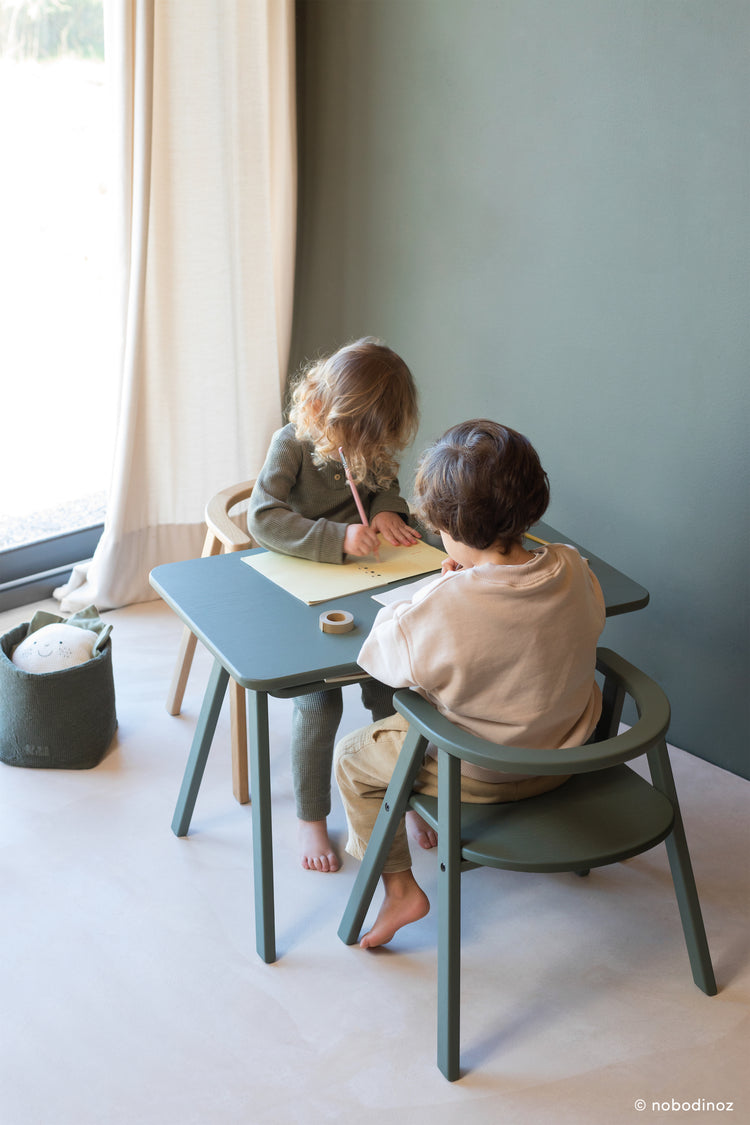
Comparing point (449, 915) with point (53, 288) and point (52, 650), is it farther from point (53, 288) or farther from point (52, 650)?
point (53, 288)

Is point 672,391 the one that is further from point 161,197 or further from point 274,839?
point 161,197

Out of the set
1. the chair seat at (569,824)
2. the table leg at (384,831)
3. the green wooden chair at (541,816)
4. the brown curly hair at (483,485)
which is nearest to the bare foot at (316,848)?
the table leg at (384,831)

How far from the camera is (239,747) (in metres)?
2.14

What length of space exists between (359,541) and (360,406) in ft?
0.78

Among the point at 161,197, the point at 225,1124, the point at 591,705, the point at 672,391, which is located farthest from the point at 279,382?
the point at 225,1124

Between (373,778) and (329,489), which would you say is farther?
(329,489)

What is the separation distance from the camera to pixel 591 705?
1.56 meters

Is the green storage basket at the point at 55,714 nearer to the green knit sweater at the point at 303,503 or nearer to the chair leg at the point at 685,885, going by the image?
the green knit sweater at the point at 303,503

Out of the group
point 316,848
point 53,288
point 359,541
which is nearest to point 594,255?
point 359,541

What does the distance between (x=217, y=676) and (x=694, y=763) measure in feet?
3.65

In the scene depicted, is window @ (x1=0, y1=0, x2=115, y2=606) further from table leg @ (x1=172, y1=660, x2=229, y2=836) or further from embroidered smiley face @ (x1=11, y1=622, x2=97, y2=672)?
table leg @ (x1=172, y1=660, x2=229, y2=836)

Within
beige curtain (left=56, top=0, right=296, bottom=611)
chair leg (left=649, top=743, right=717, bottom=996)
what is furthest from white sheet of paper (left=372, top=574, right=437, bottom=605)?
beige curtain (left=56, top=0, right=296, bottom=611)

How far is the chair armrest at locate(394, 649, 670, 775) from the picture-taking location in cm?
130

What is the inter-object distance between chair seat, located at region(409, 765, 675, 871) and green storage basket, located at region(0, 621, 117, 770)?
37.2 inches
